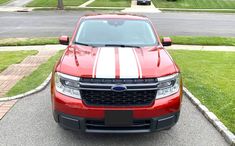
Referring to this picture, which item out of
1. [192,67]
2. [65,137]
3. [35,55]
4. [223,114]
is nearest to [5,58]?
[35,55]

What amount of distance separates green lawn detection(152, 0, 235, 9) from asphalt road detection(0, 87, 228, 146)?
33.7 meters

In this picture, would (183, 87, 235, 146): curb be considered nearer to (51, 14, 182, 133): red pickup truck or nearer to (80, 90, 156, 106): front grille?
(51, 14, 182, 133): red pickup truck

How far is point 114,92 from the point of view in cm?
432

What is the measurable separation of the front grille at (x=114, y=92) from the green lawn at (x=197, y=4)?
34697 millimetres

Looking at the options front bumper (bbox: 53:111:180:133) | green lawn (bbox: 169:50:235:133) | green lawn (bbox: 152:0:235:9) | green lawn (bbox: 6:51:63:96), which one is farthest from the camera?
green lawn (bbox: 152:0:235:9)

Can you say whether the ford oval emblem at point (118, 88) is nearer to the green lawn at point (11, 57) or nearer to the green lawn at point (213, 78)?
the green lawn at point (213, 78)

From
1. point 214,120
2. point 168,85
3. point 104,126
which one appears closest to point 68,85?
point 104,126

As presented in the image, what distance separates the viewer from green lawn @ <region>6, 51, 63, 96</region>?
709 cm

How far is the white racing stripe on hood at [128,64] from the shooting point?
14.5 feet

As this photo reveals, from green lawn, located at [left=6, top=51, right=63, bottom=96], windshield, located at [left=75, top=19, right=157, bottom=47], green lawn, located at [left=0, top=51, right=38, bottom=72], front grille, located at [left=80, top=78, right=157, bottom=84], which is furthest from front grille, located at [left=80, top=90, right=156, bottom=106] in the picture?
green lawn, located at [left=0, top=51, right=38, bottom=72]

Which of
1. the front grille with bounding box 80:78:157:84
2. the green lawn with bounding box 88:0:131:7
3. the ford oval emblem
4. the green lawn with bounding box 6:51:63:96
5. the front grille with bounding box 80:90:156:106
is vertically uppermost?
the front grille with bounding box 80:78:157:84

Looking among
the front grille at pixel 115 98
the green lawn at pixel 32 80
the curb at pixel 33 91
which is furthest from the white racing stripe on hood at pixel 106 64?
the green lawn at pixel 32 80

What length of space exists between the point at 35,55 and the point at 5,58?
39.2 inches

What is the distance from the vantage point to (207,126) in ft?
17.8
